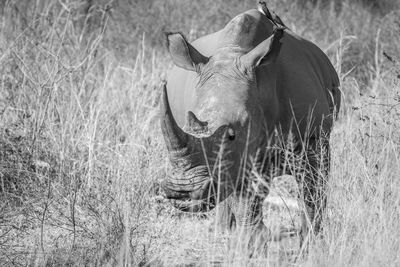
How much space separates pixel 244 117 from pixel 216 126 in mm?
224

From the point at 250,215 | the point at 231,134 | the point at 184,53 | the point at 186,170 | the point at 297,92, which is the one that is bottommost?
the point at 250,215

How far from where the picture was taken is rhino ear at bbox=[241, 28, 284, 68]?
4.92 m

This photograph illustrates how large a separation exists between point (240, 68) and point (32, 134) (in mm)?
2254

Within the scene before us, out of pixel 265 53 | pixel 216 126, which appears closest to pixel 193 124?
pixel 216 126

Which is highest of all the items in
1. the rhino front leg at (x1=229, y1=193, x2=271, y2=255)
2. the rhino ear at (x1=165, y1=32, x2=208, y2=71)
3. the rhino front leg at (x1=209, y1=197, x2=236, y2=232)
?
the rhino ear at (x1=165, y1=32, x2=208, y2=71)

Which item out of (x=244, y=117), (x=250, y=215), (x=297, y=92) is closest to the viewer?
(x=244, y=117)

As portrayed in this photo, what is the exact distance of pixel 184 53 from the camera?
5.15 m

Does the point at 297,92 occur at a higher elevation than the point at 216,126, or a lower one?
higher

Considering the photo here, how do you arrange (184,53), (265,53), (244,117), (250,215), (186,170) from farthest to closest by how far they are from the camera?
(250,215)
(184,53)
(265,53)
(244,117)
(186,170)

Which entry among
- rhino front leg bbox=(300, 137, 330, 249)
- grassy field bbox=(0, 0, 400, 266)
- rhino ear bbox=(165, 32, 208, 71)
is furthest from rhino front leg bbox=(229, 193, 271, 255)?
rhino ear bbox=(165, 32, 208, 71)

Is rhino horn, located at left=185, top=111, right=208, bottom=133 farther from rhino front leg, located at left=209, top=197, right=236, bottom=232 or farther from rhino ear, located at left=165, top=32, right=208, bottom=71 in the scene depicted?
rhino front leg, located at left=209, top=197, right=236, bottom=232

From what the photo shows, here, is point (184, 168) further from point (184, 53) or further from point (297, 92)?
point (297, 92)

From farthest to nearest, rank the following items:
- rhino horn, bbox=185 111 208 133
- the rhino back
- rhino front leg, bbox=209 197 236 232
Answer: rhino front leg, bbox=209 197 236 232, the rhino back, rhino horn, bbox=185 111 208 133

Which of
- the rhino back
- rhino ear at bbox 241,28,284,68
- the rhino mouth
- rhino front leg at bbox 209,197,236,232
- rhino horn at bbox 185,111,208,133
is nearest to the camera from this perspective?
the rhino mouth
